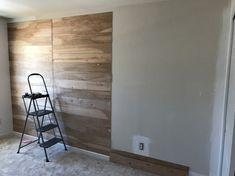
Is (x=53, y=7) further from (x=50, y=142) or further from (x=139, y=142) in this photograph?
(x=139, y=142)

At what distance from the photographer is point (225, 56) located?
2.21 meters

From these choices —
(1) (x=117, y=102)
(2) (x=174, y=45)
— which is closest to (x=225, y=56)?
(2) (x=174, y=45)

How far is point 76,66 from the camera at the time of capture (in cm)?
317

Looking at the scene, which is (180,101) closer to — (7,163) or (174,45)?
(174,45)

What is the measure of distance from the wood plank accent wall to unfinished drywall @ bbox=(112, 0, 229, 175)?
202 millimetres

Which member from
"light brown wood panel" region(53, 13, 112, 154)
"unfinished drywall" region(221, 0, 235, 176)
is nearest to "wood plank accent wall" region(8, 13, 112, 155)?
"light brown wood panel" region(53, 13, 112, 154)

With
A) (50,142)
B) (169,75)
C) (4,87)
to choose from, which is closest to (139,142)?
(169,75)

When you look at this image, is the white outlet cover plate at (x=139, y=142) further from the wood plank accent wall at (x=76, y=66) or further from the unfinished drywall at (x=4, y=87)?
the unfinished drywall at (x=4, y=87)

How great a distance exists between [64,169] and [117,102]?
1186 mm

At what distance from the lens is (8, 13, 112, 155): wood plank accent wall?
117 inches

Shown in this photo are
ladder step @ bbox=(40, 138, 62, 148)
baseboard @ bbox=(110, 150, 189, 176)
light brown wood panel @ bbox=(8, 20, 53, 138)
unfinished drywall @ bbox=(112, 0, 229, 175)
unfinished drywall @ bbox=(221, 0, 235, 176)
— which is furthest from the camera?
light brown wood panel @ bbox=(8, 20, 53, 138)

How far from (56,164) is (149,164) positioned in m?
1.33

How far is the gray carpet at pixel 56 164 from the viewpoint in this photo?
2701 millimetres

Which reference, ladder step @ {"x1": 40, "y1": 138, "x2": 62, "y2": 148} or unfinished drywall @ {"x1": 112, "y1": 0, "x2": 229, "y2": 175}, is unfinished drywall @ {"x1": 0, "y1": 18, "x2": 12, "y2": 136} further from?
unfinished drywall @ {"x1": 112, "y1": 0, "x2": 229, "y2": 175}
